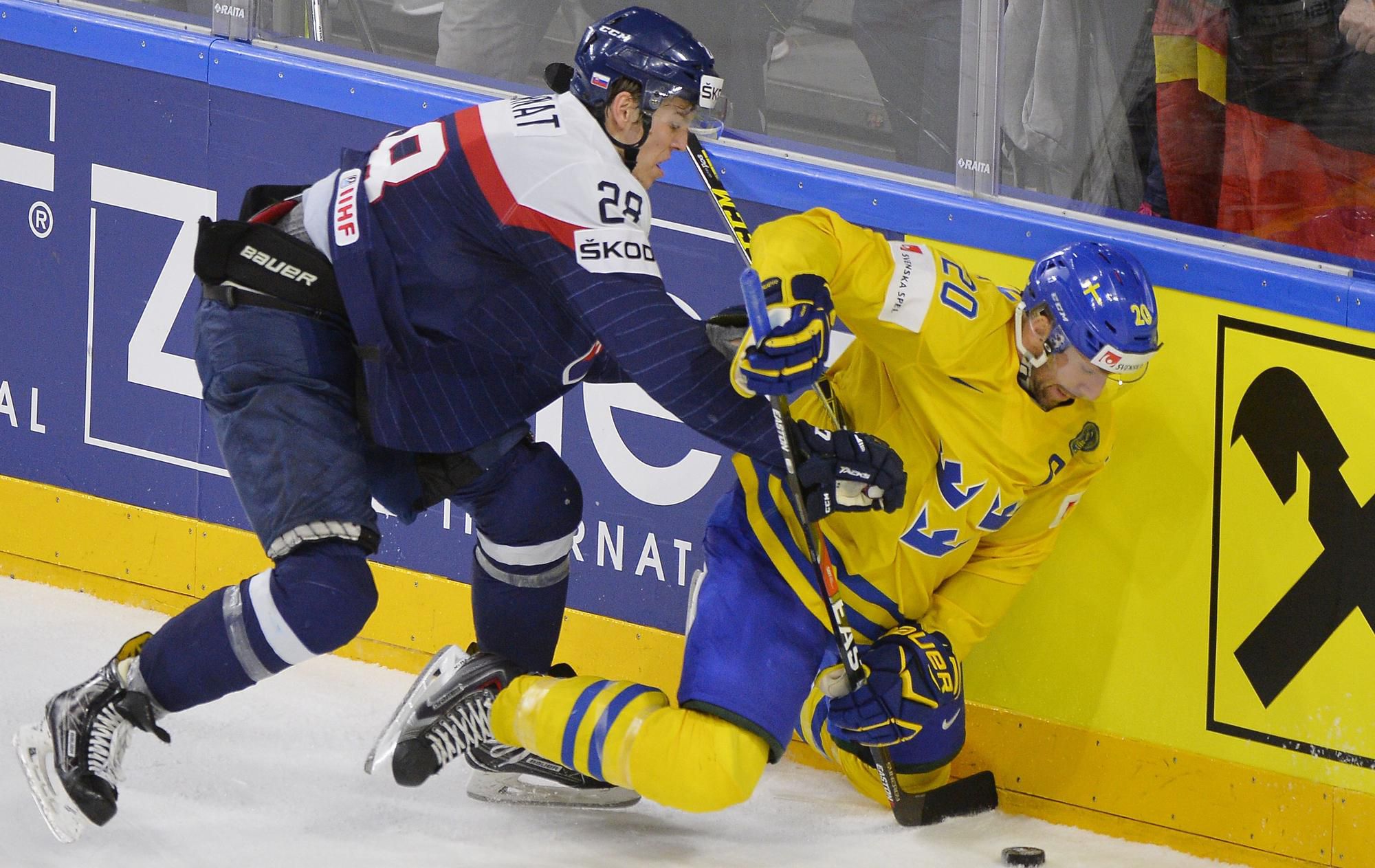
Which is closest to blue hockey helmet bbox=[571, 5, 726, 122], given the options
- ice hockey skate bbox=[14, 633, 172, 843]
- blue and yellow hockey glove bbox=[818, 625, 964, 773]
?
blue and yellow hockey glove bbox=[818, 625, 964, 773]

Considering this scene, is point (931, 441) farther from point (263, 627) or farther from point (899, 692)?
point (263, 627)

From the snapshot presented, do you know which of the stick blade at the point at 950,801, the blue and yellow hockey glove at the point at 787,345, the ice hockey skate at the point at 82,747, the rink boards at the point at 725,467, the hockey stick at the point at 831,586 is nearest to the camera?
the blue and yellow hockey glove at the point at 787,345

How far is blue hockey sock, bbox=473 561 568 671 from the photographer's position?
342cm

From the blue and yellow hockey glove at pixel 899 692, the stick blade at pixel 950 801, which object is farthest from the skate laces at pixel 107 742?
the stick blade at pixel 950 801

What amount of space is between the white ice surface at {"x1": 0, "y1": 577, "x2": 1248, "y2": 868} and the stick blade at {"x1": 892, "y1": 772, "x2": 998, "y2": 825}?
2 centimetres

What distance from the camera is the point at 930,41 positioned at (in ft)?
11.4

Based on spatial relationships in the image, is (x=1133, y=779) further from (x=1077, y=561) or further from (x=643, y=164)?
(x=643, y=164)

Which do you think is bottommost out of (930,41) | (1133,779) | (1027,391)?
(1133,779)

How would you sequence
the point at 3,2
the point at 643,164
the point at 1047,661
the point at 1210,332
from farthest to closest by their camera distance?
the point at 3,2 → the point at 1047,661 → the point at 1210,332 → the point at 643,164

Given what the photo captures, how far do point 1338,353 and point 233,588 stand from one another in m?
1.85

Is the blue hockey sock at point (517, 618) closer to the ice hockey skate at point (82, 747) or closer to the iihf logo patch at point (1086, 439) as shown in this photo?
the ice hockey skate at point (82, 747)

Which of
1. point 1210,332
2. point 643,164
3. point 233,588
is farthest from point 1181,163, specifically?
point 233,588

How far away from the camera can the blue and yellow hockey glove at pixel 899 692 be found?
126 inches

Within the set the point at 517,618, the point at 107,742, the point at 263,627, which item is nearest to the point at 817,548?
the point at 517,618
